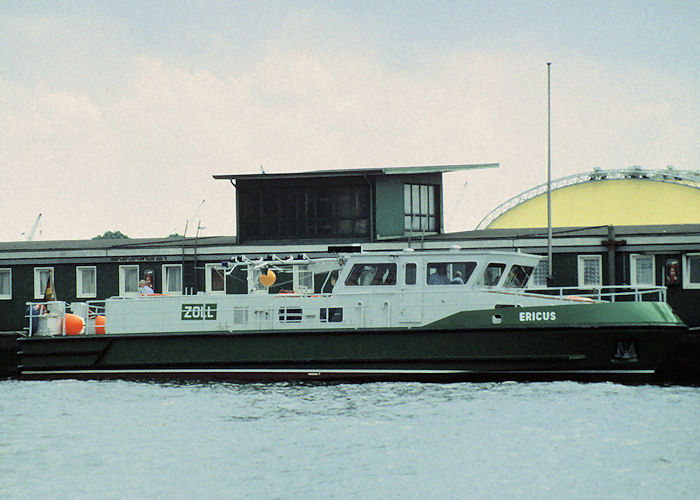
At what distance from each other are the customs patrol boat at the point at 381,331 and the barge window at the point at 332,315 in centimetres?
3

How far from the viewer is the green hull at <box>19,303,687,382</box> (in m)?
19.9

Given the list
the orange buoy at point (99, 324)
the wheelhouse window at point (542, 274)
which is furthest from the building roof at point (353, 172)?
the orange buoy at point (99, 324)

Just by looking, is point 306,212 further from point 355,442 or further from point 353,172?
point 355,442

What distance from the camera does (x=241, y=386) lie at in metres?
21.1

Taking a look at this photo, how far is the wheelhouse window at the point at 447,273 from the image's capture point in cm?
2088

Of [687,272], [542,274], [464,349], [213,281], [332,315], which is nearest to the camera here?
[464,349]

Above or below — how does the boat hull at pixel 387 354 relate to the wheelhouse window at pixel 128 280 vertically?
below

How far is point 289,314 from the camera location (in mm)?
21391

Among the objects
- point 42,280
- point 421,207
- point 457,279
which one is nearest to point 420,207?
point 421,207

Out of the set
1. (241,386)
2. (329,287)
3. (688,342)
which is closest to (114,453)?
(241,386)

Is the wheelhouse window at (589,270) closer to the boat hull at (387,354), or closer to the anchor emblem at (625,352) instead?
the boat hull at (387,354)

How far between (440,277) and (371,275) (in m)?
1.42

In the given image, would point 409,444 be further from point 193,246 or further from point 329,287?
point 193,246

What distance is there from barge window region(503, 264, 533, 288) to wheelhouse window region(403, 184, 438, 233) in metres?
13.4
